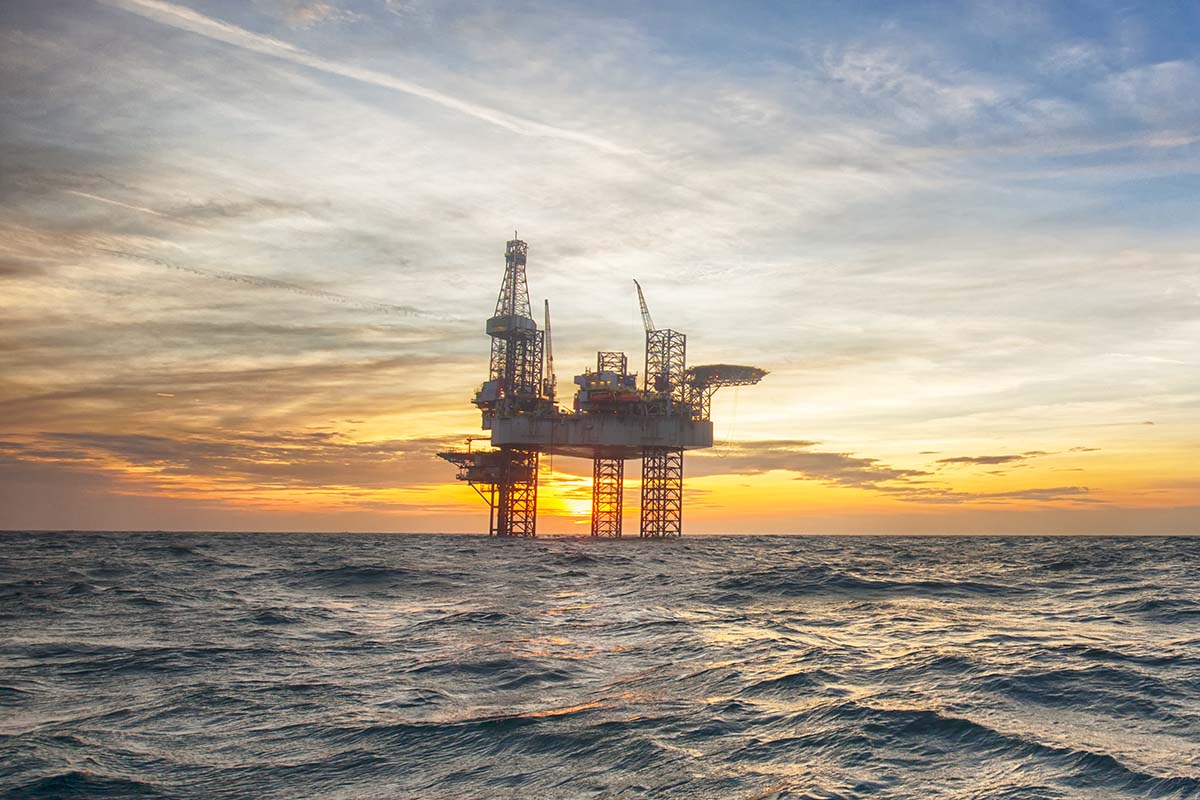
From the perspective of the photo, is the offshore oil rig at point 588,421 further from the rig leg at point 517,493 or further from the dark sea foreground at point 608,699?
the dark sea foreground at point 608,699

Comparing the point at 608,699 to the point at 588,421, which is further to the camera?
the point at 588,421

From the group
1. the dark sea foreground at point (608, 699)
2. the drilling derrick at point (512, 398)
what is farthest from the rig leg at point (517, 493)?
the dark sea foreground at point (608, 699)

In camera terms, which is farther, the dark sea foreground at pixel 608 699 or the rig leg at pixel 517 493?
the rig leg at pixel 517 493

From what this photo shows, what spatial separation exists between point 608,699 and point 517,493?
10217cm

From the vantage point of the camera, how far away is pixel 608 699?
49.1 ft

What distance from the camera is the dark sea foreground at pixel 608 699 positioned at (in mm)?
10914

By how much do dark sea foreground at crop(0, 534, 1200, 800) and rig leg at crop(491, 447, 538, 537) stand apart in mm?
81320

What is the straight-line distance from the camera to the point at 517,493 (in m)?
116

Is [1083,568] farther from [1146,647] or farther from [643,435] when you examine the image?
[643,435]

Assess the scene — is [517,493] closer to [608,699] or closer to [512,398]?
[512,398]

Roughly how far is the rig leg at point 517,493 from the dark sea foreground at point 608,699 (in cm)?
8132

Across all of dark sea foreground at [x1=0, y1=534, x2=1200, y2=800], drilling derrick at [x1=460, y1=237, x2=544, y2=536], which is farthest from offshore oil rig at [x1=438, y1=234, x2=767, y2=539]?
dark sea foreground at [x1=0, y1=534, x2=1200, y2=800]

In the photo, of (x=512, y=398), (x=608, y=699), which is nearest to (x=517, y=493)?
(x=512, y=398)

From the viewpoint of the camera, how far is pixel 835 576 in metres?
40.0
